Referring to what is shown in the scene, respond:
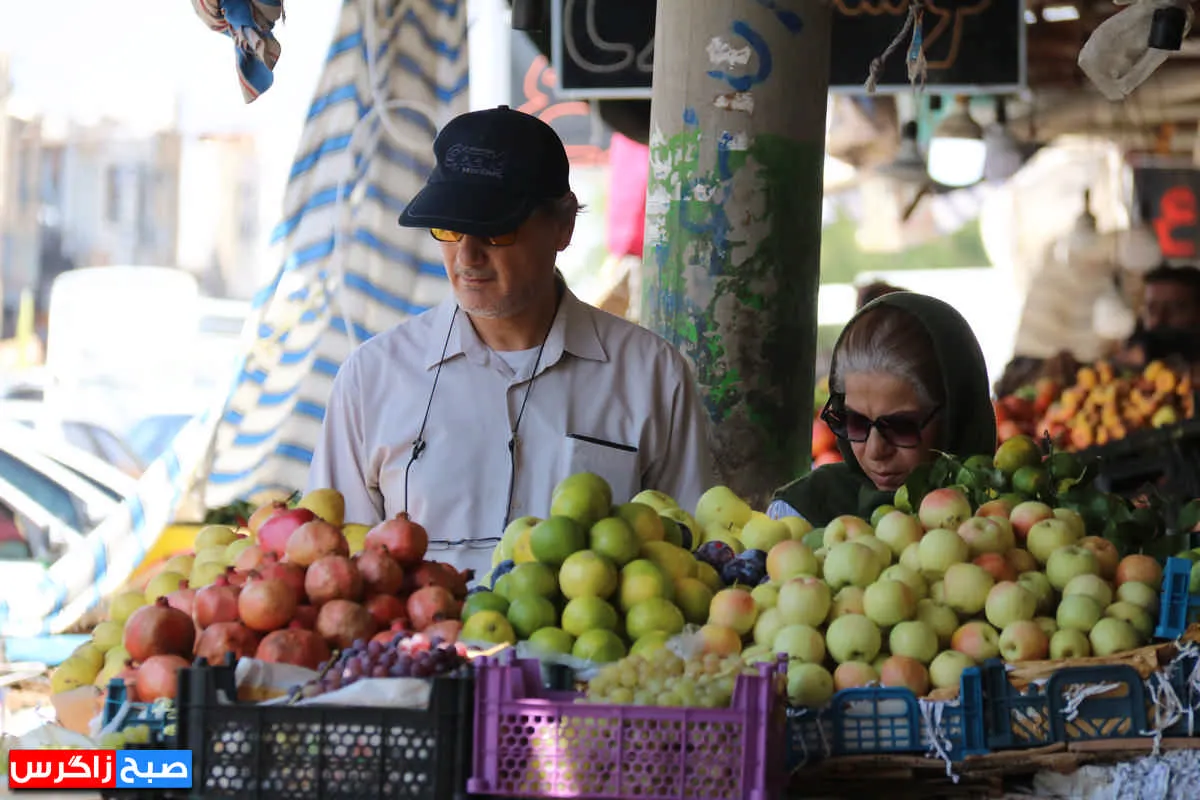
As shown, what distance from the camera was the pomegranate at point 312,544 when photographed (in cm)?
263

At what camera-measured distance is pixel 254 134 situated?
18.0m

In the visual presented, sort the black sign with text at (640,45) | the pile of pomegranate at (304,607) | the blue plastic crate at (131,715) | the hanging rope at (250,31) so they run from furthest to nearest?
the black sign with text at (640,45)
the hanging rope at (250,31)
the pile of pomegranate at (304,607)
the blue plastic crate at (131,715)

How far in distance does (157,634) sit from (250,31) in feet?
7.35

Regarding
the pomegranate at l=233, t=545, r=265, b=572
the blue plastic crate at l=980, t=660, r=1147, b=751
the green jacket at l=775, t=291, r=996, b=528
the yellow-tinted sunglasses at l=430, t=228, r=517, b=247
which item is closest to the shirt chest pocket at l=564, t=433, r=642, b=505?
the green jacket at l=775, t=291, r=996, b=528

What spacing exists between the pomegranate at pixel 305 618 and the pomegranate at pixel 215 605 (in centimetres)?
11

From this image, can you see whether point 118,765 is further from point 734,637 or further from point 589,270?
point 589,270

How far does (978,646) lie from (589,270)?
14.0m

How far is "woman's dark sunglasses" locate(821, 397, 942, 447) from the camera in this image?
3.67m

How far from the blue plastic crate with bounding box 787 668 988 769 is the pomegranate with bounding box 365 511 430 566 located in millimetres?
731

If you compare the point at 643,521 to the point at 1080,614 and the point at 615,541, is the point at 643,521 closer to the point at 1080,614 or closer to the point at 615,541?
the point at 615,541

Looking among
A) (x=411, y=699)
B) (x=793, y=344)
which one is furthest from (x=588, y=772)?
(x=793, y=344)

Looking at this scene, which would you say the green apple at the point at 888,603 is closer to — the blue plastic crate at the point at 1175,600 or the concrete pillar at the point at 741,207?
the blue plastic crate at the point at 1175,600

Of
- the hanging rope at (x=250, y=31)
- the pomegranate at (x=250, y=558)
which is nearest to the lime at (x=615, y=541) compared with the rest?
the pomegranate at (x=250, y=558)

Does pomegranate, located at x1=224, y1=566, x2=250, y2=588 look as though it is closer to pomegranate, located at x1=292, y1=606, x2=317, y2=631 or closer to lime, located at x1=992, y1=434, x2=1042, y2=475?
pomegranate, located at x1=292, y1=606, x2=317, y2=631
